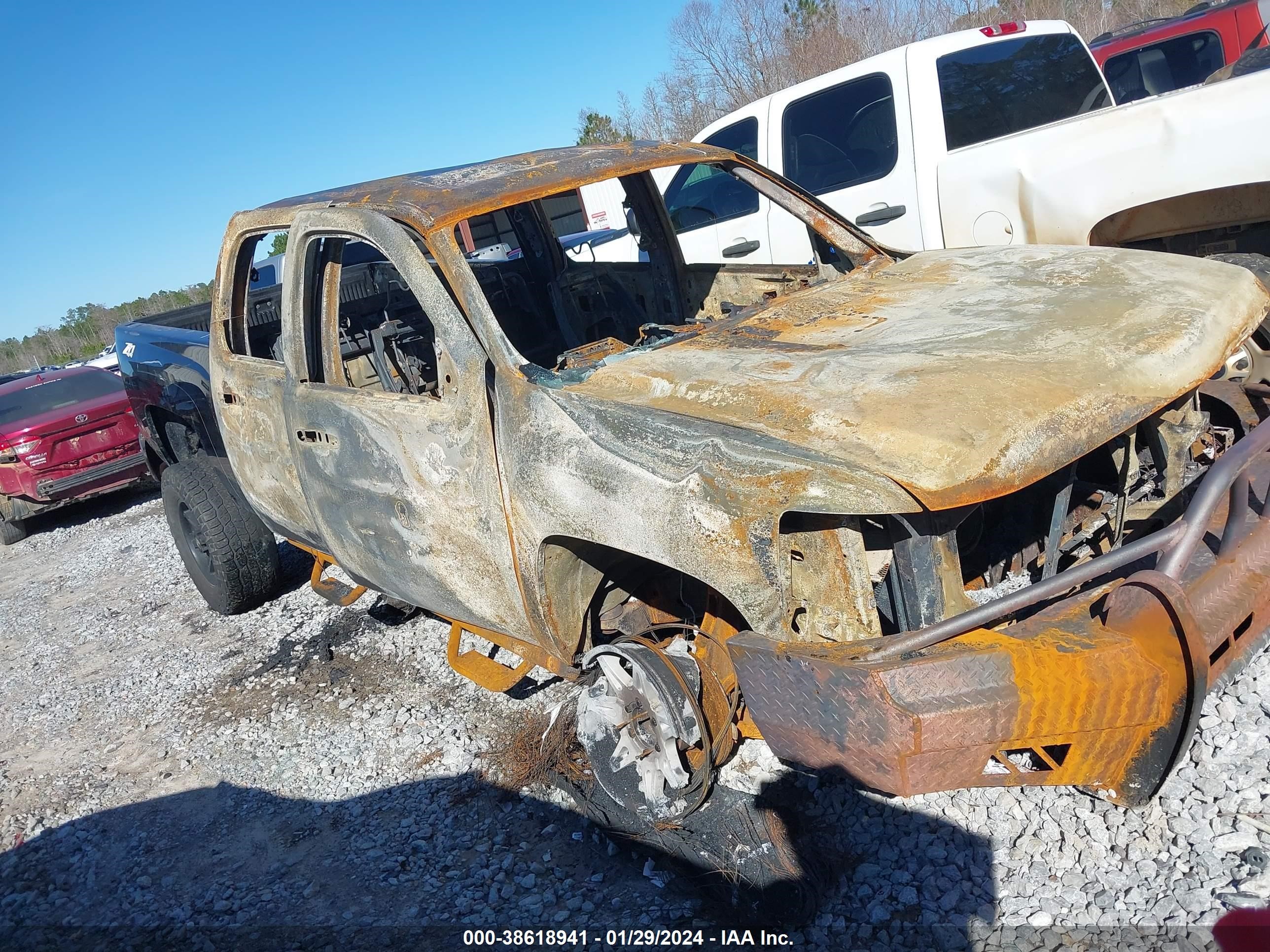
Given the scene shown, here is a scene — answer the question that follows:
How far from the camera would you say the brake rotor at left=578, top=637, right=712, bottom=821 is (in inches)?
102

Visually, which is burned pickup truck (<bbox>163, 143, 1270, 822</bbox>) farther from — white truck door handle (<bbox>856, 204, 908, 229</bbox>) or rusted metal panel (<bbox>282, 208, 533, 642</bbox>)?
white truck door handle (<bbox>856, 204, 908, 229</bbox>)

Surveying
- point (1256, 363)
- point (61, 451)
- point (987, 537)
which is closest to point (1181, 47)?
point (1256, 363)

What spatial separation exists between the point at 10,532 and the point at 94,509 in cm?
86

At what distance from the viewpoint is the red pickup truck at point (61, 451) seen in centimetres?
822

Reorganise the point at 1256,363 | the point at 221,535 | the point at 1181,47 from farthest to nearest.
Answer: the point at 1181,47 → the point at 221,535 → the point at 1256,363

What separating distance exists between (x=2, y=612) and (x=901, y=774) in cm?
689

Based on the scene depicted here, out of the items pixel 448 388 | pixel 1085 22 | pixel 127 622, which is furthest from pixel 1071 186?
pixel 1085 22

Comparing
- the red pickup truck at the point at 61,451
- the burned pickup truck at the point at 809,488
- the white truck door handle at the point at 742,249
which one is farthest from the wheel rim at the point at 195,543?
the white truck door handle at the point at 742,249

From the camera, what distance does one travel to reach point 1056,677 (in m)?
1.89

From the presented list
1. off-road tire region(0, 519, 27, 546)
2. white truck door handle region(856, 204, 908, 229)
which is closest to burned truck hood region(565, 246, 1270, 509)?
white truck door handle region(856, 204, 908, 229)

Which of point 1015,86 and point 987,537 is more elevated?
point 1015,86

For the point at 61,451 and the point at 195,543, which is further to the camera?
the point at 61,451

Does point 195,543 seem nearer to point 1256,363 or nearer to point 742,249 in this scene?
point 742,249

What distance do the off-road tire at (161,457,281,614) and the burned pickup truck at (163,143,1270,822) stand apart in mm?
1051
